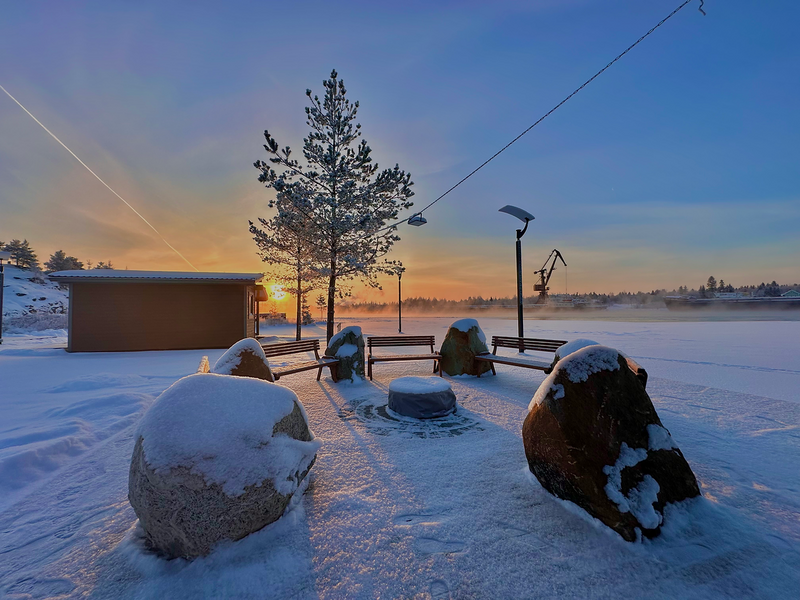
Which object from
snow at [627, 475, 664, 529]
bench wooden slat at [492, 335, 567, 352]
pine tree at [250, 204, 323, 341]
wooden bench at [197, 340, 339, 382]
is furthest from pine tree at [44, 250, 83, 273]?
snow at [627, 475, 664, 529]

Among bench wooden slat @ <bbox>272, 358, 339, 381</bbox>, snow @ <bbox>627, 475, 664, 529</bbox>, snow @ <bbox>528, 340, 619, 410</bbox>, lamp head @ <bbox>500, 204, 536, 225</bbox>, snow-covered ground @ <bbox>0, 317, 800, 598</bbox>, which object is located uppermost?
lamp head @ <bbox>500, 204, 536, 225</bbox>

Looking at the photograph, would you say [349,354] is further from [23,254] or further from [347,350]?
[23,254]

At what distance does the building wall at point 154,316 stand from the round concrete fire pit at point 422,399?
12027 mm

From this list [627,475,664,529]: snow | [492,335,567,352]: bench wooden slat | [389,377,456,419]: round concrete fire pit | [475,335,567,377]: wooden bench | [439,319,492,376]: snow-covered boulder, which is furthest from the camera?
[439,319,492,376]: snow-covered boulder

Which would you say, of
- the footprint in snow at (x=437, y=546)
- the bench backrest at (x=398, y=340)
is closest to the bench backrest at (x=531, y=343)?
the bench backrest at (x=398, y=340)

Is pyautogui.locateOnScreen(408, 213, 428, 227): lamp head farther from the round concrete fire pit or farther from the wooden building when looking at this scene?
the wooden building

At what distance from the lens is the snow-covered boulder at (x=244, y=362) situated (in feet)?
16.8

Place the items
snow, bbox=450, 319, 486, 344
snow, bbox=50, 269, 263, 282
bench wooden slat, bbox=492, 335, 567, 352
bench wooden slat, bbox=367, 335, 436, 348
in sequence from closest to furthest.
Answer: bench wooden slat, bbox=492, 335, 567, 352 < snow, bbox=450, 319, 486, 344 < bench wooden slat, bbox=367, 335, 436, 348 < snow, bbox=50, 269, 263, 282

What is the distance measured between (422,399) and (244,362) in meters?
2.99

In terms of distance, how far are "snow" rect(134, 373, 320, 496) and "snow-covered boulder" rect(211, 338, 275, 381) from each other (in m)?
2.51

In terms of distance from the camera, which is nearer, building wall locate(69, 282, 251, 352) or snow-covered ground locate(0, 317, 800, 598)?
snow-covered ground locate(0, 317, 800, 598)

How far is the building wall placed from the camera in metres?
13.8

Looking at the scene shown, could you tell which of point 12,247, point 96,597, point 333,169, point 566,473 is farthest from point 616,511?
point 12,247

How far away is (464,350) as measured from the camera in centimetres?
856
